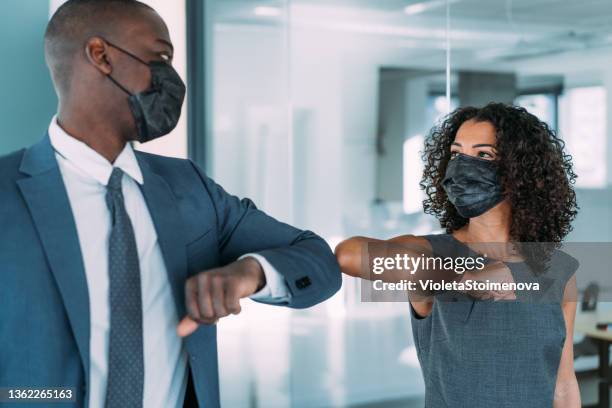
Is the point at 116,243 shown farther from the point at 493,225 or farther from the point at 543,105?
the point at 543,105

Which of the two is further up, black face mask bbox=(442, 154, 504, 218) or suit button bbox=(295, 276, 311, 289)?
black face mask bbox=(442, 154, 504, 218)

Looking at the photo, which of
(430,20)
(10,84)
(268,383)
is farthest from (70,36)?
(268,383)

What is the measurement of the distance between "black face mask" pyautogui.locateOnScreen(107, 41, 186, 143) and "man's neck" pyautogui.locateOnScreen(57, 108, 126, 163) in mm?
52

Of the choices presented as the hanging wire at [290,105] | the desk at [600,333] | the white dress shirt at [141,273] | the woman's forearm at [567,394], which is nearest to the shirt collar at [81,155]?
the white dress shirt at [141,273]

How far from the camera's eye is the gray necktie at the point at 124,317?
1116 mm

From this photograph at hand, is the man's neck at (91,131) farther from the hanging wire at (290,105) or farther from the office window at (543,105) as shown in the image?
the hanging wire at (290,105)

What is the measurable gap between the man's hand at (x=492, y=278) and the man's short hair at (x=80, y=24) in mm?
920

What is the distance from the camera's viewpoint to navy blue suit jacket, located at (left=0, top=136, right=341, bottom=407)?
41.7 inches

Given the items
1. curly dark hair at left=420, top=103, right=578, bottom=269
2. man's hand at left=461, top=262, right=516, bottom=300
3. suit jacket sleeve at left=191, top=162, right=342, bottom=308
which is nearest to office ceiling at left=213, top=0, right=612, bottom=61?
curly dark hair at left=420, top=103, right=578, bottom=269

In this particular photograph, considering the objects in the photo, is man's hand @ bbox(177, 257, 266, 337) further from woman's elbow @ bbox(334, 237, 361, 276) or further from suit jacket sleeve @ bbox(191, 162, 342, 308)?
woman's elbow @ bbox(334, 237, 361, 276)

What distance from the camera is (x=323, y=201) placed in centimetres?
392

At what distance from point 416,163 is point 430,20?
71cm

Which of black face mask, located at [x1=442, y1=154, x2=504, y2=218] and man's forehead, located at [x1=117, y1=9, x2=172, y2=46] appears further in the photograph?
black face mask, located at [x1=442, y1=154, x2=504, y2=218]

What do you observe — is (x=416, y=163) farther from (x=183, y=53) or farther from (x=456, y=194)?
(x=456, y=194)
